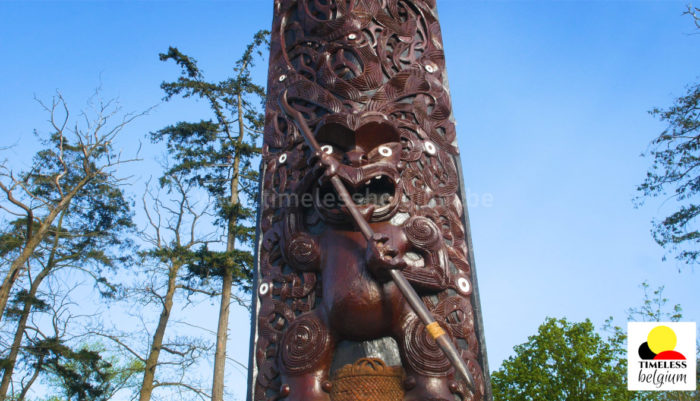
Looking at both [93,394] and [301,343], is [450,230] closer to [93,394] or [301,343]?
[301,343]

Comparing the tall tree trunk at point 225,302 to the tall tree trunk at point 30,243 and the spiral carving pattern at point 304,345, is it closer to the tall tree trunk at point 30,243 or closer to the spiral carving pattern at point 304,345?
the tall tree trunk at point 30,243

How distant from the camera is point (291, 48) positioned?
5531 millimetres

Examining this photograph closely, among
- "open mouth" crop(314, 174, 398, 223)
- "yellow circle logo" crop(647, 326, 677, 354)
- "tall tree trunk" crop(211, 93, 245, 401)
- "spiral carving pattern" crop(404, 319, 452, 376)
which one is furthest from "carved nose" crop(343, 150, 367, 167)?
"tall tree trunk" crop(211, 93, 245, 401)

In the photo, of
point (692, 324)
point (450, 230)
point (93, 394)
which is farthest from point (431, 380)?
point (93, 394)

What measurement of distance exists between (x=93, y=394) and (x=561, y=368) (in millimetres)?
Answer: 11550

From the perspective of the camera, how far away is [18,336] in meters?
13.5

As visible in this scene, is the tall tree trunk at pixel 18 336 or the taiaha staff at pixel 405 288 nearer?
the taiaha staff at pixel 405 288

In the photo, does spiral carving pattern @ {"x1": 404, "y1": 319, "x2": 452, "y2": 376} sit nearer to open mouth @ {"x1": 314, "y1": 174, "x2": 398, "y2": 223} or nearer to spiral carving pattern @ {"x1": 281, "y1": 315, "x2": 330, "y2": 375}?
spiral carving pattern @ {"x1": 281, "y1": 315, "x2": 330, "y2": 375}

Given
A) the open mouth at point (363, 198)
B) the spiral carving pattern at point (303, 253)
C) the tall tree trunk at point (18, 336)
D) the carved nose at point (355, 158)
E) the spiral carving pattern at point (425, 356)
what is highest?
the tall tree trunk at point (18, 336)

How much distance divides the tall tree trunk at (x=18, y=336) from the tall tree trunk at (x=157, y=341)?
2.76 metres

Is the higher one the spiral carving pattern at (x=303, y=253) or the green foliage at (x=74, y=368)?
the green foliage at (x=74, y=368)

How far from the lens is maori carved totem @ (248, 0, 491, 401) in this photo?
362 cm

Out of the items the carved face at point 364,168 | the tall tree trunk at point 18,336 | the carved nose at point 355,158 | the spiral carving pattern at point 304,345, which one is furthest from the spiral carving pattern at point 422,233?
the tall tree trunk at point 18,336

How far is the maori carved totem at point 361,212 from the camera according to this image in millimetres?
3621
